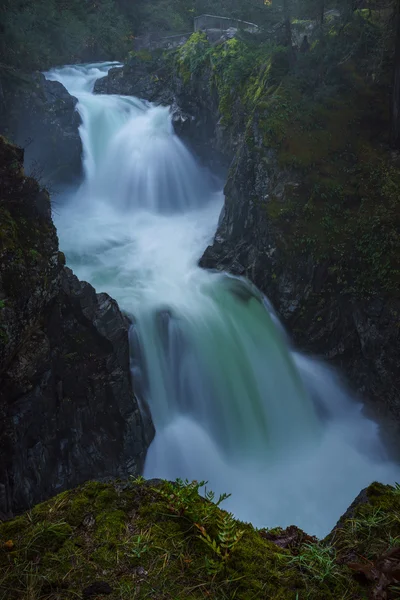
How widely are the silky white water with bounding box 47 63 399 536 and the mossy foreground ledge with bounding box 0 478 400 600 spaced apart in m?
6.56

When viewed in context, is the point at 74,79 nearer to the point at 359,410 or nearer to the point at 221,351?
the point at 221,351

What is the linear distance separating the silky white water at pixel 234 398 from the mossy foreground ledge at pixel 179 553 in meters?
6.56

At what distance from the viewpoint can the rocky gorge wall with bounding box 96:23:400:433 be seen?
35.3 ft

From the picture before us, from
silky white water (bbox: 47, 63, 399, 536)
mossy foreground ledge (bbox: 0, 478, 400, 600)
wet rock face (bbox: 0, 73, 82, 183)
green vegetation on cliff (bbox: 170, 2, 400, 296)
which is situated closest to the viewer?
mossy foreground ledge (bbox: 0, 478, 400, 600)

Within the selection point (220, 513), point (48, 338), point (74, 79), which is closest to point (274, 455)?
point (48, 338)

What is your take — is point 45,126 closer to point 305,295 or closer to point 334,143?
point 334,143

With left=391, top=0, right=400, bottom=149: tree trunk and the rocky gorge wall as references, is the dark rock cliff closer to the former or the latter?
the rocky gorge wall

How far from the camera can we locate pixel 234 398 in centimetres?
1009

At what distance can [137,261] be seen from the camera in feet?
48.7

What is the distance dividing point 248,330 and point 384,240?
444 centimetres

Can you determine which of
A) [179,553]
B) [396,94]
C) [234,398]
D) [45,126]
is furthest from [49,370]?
[45,126]

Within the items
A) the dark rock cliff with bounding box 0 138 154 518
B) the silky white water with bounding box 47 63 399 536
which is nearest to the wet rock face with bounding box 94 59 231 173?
the silky white water with bounding box 47 63 399 536

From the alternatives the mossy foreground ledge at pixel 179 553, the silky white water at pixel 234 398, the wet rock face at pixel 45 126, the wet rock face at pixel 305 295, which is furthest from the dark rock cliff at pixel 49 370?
the wet rock face at pixel 45 126

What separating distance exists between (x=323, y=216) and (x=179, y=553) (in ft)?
36.8
